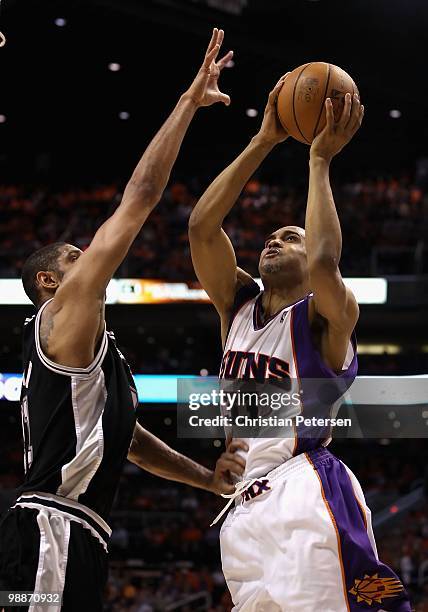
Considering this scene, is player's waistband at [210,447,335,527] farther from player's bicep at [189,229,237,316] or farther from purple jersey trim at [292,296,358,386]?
player's bicep at [189,229,237,316]

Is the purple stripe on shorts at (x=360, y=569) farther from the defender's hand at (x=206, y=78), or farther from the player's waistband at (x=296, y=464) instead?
the defender's hand at (x=206, y=78)

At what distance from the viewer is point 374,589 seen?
312 centimetres

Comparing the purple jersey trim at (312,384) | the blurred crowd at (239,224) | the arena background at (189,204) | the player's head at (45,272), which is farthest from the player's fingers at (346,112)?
the blurred crowd at (239,224)

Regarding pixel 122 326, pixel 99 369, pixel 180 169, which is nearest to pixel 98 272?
pixel 99 369

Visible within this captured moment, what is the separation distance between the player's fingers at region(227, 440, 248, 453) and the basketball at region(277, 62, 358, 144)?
123 centimetres

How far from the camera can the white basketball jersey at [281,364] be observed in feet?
11.0

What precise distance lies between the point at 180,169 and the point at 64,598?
16456mm

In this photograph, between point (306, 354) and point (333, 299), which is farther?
point (306, 354)

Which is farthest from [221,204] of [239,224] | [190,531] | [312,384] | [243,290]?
[239,224]

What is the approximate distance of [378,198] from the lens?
50.0ft

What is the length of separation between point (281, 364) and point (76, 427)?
31.3 inches

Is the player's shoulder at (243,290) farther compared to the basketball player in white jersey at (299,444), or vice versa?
the player's shoulder at (243,290)

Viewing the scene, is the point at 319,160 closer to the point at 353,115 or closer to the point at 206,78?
the point at 353,115

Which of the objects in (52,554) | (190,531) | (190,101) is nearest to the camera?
(52,554)
